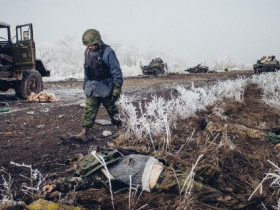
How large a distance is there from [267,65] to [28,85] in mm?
14689

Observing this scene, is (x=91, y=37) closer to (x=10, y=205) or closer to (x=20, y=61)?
(x=10, y=205)

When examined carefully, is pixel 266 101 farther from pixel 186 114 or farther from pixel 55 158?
pixel 55 158

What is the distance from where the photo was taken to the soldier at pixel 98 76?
5.21 metres

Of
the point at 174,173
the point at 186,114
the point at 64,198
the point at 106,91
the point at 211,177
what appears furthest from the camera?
the point at 186,114

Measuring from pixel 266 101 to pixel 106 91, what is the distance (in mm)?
4723

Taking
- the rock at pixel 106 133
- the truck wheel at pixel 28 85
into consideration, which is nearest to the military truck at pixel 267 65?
the truck wheel at pixel 28 85

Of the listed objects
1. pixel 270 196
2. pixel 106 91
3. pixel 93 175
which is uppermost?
pixel 106 91

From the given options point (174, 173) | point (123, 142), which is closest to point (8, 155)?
point (123, 142)

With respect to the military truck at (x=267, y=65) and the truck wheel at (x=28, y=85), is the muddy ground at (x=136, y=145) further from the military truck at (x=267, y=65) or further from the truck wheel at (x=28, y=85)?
the military truck at (x=267, y=65)

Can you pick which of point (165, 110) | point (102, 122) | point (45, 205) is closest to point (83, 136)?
point (102, 122)

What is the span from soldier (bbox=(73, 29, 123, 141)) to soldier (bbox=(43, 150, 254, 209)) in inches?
82.4

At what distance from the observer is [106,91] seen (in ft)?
17.5

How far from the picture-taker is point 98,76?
535 cm

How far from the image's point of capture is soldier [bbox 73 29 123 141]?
5215mm
